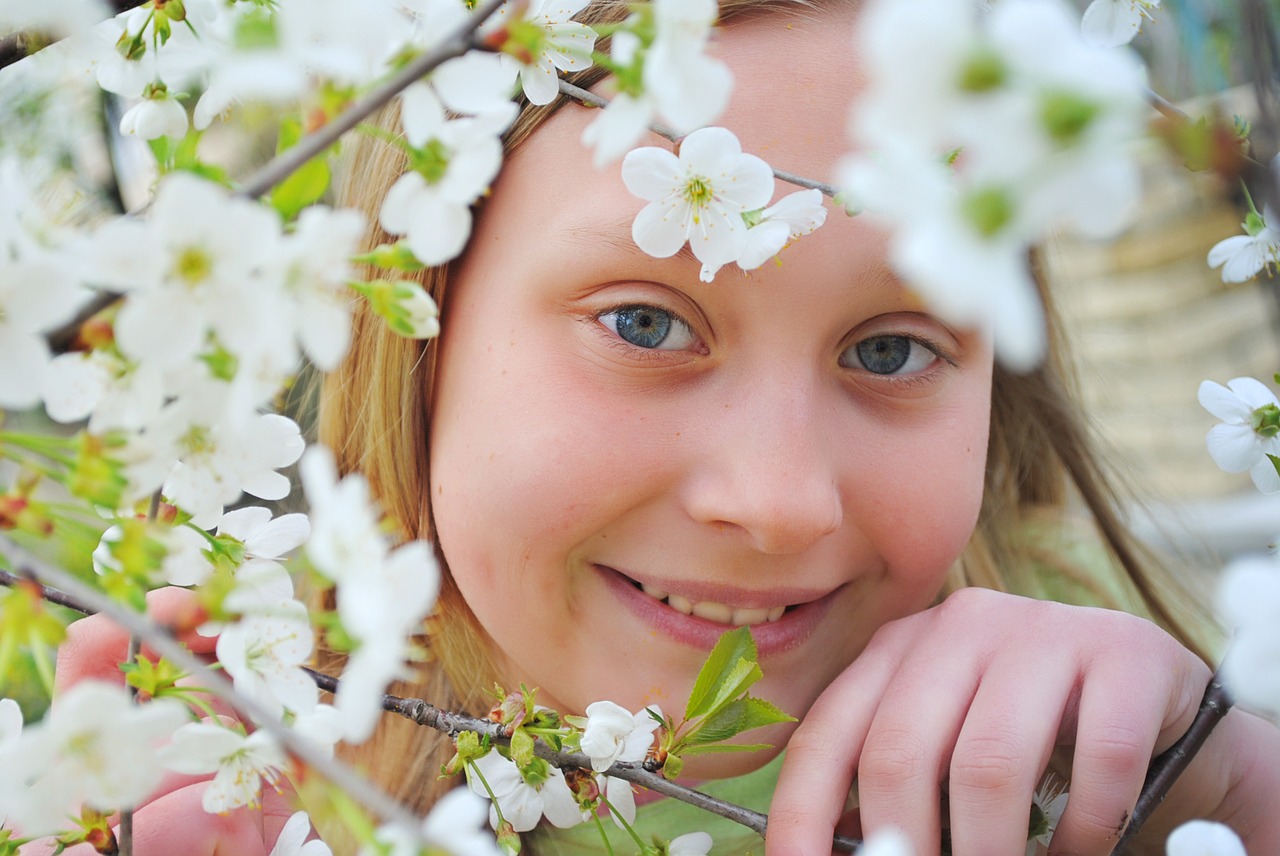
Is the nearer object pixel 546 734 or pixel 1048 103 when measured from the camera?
pixel 1048 103

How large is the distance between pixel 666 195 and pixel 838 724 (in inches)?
16.3

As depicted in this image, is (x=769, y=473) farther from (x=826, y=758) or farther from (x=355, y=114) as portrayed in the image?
(x=355, y=114)

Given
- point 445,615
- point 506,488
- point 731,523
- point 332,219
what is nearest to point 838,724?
point 731,523

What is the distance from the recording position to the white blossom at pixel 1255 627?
39cm

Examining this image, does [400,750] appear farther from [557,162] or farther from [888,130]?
[888,130]

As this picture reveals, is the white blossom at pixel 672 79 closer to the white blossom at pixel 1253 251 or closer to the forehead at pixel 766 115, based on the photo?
the forehead at pixel 766 115

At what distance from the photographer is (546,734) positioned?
73 cm

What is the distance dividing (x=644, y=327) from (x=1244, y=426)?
0.47 m

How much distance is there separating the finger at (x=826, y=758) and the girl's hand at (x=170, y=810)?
17.2 inches

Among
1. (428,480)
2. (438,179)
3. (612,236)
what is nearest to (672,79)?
(438,179)

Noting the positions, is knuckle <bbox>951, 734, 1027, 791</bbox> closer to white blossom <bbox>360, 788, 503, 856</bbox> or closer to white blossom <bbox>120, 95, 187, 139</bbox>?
white blossom <bbox>360, 788, 503, 856</bbox>

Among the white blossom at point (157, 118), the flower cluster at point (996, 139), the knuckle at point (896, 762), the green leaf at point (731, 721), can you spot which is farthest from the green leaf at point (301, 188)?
the knuckle at point (896, 762)

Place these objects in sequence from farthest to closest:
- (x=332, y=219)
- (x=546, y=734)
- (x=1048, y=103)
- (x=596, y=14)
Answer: (x=596, y=14) → (x=546, y=734) → (x=332, y=219) → (x=1048, y=103)

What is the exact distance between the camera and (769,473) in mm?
840
